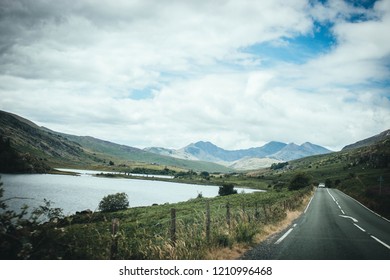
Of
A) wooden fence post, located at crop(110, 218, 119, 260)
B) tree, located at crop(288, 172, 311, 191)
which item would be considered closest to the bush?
tree, located at crop(288, 172, 311, 191)

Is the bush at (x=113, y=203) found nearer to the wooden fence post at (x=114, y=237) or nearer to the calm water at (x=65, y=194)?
the calm water at (x=65, y=194)

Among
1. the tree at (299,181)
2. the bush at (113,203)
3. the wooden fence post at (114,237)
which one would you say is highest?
the wooden fence post at (114,237)

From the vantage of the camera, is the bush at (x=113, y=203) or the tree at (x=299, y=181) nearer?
the bush at (x=113, y=203)

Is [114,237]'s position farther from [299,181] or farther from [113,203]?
[299,181]

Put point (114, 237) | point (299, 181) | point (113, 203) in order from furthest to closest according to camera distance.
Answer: point (299, 181)
point (113, 203)
point (114, 237)

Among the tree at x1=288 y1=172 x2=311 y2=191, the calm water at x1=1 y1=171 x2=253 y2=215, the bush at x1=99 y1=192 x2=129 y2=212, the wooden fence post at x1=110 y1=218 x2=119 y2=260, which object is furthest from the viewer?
the tree at x1=288 y1=172 x2=311 y2=191

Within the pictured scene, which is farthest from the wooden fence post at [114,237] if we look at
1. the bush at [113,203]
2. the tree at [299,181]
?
the tree at [299,181]

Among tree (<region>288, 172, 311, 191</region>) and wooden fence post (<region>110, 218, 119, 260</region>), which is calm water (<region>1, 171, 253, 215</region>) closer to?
wooden fence post (<region>110, 218, 119, 260</region>)

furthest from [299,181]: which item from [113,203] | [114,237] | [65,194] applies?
[114,237]

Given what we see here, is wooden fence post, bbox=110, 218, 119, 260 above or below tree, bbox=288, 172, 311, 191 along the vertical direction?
above
